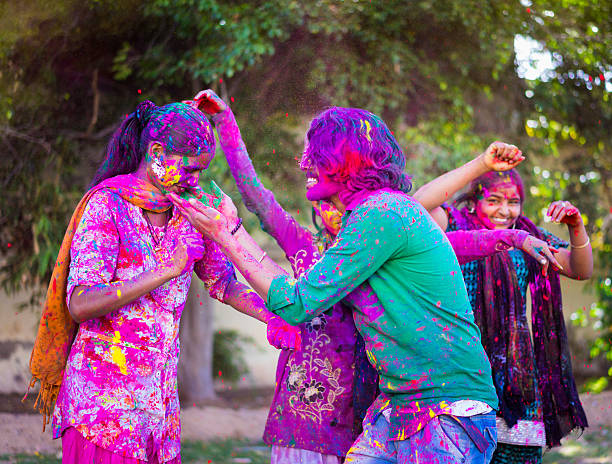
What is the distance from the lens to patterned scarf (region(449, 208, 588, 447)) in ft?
10.4

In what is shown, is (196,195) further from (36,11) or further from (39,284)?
(39,284)

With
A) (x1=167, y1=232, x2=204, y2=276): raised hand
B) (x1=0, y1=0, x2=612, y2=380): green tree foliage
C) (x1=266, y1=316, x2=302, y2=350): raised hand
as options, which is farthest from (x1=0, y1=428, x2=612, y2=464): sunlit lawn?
(x1=167, y1=232, x2=204, y2=276): raised hand

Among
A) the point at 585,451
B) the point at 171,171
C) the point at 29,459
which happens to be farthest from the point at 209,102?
the point at 585,451

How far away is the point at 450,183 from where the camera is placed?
3.05m

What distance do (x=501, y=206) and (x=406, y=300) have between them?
1523mm

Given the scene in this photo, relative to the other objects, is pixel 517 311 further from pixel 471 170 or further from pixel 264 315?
pixel 264 315

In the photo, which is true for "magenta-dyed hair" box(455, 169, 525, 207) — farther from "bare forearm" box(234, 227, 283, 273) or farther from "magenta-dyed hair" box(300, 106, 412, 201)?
"bare forearm" box(234, 227, 283, 273)

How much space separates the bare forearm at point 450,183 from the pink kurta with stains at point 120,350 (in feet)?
4.20

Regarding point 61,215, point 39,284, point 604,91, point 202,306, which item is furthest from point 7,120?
point 604,91

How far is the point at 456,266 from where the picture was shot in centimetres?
217

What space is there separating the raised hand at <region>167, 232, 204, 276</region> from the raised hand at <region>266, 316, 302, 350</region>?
379 millimetres

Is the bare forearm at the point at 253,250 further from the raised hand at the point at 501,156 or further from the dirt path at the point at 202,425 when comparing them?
the dirt path at the point at 202,425

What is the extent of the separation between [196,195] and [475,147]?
521 centimetres

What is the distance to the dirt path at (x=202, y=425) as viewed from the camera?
6.01 meters
